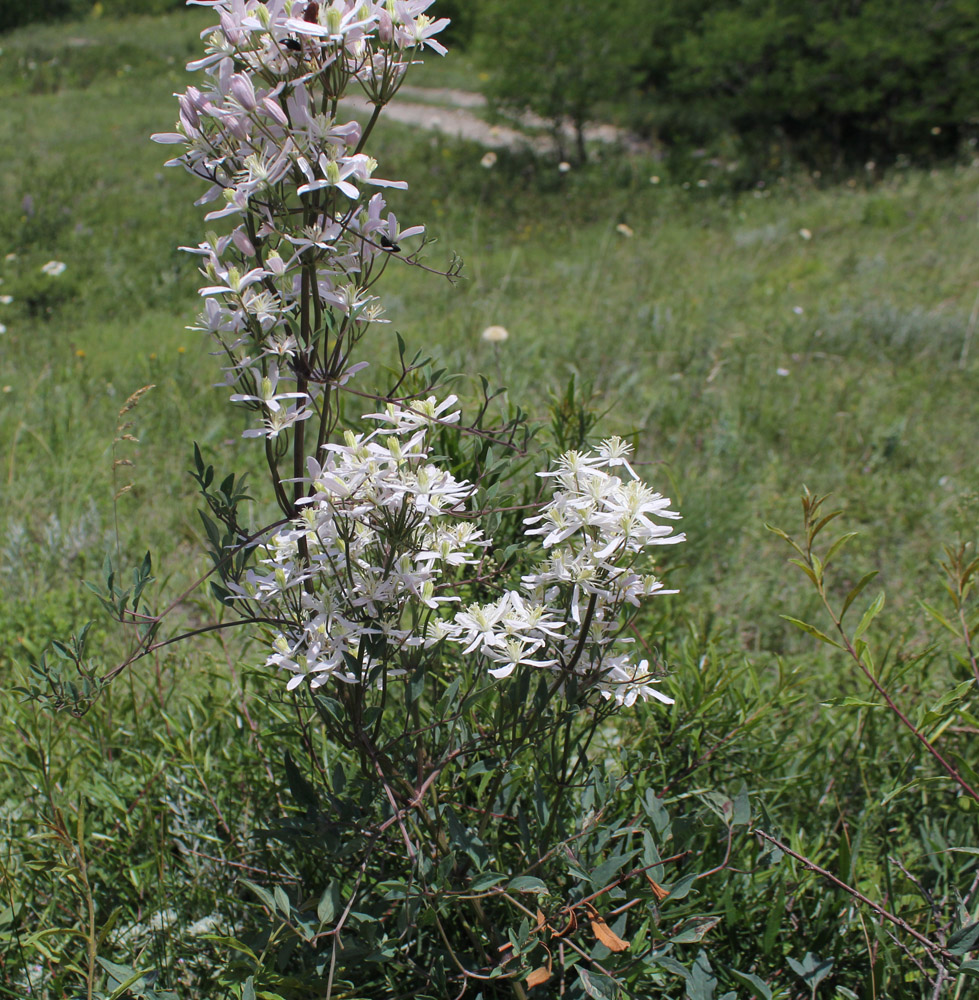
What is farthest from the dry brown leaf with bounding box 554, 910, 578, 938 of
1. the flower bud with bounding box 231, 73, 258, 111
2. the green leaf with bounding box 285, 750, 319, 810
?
the flower bud with bounding box 231, 73, 258, 111

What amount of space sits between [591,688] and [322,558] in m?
0.43

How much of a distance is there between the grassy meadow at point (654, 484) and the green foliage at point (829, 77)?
5.32ft

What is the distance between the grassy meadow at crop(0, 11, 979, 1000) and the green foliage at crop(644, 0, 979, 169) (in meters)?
1.62

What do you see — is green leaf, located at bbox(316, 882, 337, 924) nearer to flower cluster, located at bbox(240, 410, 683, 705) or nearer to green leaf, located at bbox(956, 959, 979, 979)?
flower cluster, located at bbox(240, 410, 683, 705)

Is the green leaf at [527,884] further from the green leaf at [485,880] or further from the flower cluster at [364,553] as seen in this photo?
the flower cluster at [364,553]

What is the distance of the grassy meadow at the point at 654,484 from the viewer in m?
1.54

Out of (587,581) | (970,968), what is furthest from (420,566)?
(970,968)

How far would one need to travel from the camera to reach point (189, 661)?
239cm

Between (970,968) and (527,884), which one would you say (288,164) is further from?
(970,968)

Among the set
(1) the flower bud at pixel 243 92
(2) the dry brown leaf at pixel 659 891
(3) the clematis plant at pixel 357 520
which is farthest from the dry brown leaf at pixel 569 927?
(1) the flower bud at pixel 243 92

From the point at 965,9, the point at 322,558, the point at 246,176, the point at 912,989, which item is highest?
the point at 965,9

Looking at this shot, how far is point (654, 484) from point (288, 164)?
252 centimetres

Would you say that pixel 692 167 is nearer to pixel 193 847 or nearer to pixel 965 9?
pixel 965 9

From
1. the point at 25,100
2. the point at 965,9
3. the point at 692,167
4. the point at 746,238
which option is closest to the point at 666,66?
the point at 692,167
